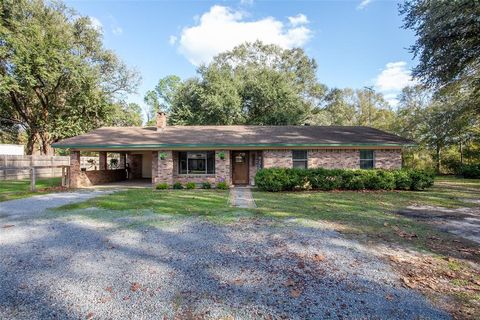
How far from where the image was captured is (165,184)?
45.1 ft

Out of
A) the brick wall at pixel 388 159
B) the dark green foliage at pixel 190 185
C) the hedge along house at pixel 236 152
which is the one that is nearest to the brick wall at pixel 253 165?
the hedge along house at pixel 236 152

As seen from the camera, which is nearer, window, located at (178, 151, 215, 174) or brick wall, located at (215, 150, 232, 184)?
brick wall, located at (215, 150, 232, 184)

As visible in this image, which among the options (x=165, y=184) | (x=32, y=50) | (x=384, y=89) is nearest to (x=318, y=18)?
(x=165, y=184)

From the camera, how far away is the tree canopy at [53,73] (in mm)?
18547

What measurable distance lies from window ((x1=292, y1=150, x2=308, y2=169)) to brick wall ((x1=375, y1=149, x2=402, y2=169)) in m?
3.87

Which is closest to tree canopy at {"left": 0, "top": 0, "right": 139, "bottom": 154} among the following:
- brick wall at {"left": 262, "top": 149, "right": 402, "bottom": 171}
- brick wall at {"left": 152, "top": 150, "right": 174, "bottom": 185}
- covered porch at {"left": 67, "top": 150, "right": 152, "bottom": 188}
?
covered porch at {"left": 67, "top": 150, "right": 152, "bottom": 188}

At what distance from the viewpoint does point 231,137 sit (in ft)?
50.4

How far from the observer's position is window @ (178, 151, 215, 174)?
48.7ft

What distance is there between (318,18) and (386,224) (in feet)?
43.7

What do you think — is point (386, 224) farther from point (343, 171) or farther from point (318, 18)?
point (318, 18)

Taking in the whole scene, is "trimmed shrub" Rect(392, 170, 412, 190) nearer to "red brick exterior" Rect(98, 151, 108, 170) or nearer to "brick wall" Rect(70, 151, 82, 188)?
"brick wall" Rect(70, 151, 82, 188)

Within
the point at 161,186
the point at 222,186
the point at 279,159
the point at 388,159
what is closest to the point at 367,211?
the point at 279,159

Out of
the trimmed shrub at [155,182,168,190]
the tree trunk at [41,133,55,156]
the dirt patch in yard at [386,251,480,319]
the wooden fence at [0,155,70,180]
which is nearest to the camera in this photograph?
the dirt patch in yard at [386,251,480,319]

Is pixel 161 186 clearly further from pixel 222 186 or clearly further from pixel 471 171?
pixel 471 171
